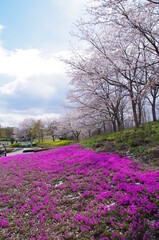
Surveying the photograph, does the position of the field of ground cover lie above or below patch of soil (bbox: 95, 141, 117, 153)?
below

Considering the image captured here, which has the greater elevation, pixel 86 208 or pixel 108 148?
pixel 108 148

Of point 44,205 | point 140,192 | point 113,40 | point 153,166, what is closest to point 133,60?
point 113,40

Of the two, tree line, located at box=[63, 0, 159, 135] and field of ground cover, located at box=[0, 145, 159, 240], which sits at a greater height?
tree line, located at box=[63, 0, 159, 135]

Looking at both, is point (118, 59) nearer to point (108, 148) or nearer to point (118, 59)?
point (118, 59)

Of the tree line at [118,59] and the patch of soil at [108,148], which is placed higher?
the tree line at [118,59]

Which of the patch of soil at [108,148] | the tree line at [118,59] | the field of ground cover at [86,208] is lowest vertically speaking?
the field of ground cover at [86,208]

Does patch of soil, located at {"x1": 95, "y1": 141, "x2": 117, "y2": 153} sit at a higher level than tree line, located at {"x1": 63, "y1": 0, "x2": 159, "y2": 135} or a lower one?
lower

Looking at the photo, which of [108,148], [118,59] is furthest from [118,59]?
[108,148]

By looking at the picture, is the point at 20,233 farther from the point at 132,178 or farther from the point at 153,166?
the point at 153,166

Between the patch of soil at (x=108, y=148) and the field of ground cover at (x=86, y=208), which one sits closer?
the field of ground cover at (x=86, y=208)

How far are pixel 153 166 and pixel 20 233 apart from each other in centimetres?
516

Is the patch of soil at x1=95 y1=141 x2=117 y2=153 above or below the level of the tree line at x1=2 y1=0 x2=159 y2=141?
below

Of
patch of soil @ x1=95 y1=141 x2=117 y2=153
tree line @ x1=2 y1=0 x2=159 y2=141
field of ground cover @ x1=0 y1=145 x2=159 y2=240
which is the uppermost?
tree line @ x1=2 y1=0 x2=159 y2=141

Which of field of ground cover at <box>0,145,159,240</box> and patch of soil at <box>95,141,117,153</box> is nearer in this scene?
field of ground cover at <box>0,145,159,240</box>
